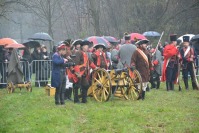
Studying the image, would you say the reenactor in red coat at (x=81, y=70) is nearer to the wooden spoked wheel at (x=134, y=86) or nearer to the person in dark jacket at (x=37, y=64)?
the wooden spoked wheel at (x=134, y=86)

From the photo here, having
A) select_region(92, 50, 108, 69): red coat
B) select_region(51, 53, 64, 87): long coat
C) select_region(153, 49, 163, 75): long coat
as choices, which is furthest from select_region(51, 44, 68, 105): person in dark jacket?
select_region(153, 49, 163, 75): long coat

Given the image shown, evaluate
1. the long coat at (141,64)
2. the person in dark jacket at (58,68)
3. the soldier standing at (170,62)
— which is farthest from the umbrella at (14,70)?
the soldier standing at (170,62)

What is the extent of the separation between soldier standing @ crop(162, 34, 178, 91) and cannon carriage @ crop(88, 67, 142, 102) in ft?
9.09

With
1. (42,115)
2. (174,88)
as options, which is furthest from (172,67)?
(42,115)

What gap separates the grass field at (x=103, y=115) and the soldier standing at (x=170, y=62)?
5.78 feet

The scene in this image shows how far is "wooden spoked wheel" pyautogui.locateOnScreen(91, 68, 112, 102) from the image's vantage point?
11785mm

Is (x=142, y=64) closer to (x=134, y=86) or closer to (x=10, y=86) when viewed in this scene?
(x=134, y=86)

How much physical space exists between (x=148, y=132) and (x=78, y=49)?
493 centimetres

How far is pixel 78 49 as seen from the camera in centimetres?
1251

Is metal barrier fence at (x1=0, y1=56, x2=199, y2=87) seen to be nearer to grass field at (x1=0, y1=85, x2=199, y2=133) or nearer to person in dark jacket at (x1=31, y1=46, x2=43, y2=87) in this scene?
person in dark jacket at (x1=31, y1=46, x2=43, y2=87)

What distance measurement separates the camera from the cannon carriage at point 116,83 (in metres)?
11.9

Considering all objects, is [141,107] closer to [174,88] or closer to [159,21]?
[174,88]

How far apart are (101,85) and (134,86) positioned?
3.57ft

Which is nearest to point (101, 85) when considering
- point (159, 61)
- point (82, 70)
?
point (82, 70)
